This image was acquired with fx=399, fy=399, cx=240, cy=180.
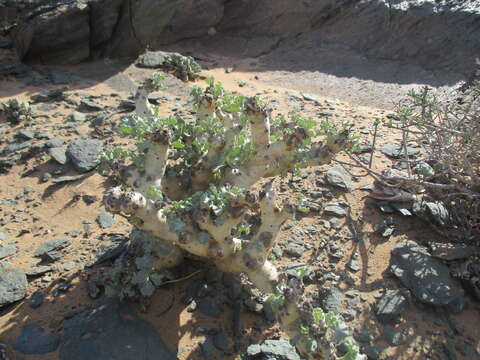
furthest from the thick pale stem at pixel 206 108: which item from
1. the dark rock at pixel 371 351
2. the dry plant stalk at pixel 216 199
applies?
the dark rock at pixel 371 351

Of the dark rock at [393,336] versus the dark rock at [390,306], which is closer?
the dark rock at [393,336]

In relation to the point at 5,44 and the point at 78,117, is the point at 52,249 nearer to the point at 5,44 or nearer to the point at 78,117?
the point at 78,117

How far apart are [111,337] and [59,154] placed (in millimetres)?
2537

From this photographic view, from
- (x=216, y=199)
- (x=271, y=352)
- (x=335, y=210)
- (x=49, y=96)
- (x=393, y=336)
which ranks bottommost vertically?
(x=393, y=336)

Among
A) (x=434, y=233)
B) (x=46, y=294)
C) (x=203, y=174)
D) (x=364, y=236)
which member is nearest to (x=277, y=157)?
(x=203, y=174)

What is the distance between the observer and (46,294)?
8.64 ft

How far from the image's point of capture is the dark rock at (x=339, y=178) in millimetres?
3674

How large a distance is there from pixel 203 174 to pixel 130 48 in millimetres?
5402

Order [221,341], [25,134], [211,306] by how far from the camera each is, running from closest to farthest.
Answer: [221,341] < [211,306] < [25,134]

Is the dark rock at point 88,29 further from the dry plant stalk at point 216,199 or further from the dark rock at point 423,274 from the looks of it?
the dark rock at point 423,274

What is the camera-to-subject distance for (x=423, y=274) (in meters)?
2.79

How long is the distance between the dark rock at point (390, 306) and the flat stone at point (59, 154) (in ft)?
10.6

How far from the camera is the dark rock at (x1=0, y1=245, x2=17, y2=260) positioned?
2971 millimetres

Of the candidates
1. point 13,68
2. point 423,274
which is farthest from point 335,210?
point 13,68
